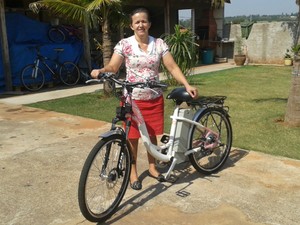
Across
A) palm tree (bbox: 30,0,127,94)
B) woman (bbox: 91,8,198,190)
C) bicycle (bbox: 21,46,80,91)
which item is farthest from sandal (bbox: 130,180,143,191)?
bicycle (bbox: 21,46,80,91)

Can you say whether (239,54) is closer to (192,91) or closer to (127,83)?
(192,91)

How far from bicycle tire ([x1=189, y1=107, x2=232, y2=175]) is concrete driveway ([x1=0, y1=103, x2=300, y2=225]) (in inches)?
5.2

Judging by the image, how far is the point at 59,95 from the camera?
31.5 ft

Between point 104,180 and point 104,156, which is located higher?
point 104,156

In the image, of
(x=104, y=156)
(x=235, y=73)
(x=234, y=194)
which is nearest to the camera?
(x=104, y=156)

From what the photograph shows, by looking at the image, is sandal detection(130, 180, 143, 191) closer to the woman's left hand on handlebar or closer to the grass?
the woman's left hand on handlebar

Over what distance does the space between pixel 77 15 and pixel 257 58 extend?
431 inches

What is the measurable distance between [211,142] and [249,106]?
3.81 meters

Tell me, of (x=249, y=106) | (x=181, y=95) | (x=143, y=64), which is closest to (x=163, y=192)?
(x=181, y=95)

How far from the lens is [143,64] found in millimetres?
3533

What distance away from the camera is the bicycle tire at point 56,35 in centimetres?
1143

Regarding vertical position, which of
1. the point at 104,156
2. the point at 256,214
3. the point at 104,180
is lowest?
the point at 256,214

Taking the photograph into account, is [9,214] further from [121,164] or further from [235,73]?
[235,73]

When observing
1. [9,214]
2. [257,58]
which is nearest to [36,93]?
[9,214]
